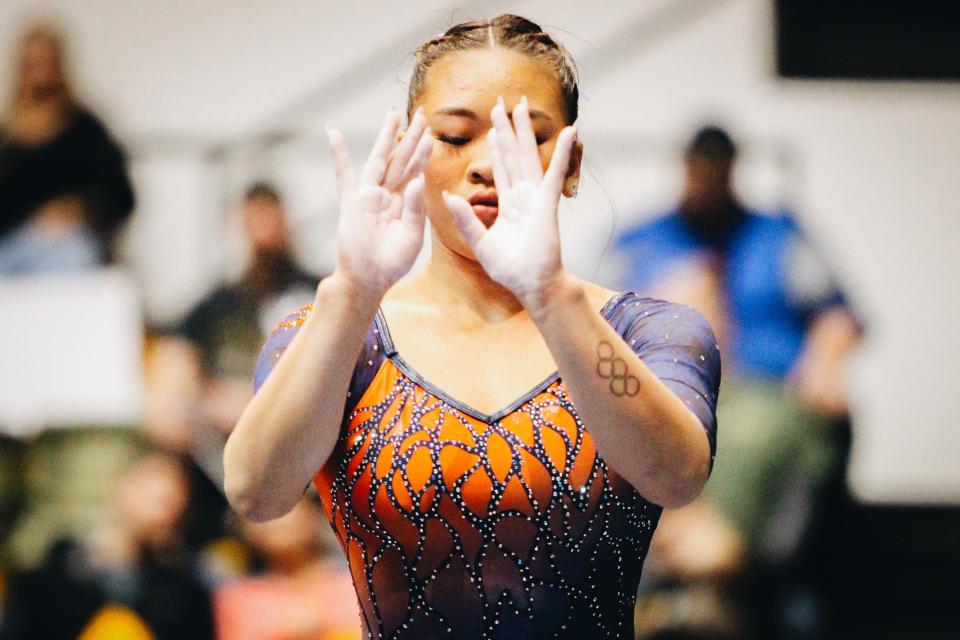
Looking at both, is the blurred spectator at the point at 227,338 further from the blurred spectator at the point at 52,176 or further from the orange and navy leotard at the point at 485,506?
the orange and navy leotard at the point at 485,506

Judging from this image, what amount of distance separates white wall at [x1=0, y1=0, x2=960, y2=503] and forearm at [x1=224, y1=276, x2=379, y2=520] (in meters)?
2.81

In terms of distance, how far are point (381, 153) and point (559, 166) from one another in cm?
18

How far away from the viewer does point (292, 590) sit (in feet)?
11.7

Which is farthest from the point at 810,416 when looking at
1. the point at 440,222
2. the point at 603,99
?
the point at 440,222

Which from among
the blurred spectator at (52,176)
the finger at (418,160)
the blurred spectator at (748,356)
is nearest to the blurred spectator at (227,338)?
the blurred spectator at (52,176)

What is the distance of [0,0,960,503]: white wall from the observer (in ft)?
13.3

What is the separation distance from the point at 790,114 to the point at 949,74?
0.63 metres

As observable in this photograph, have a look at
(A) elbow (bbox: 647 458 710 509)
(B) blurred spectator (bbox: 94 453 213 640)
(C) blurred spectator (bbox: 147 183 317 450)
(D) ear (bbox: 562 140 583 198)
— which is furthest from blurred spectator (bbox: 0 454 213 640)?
(A) elbow (bbox: 647 458 710 509)

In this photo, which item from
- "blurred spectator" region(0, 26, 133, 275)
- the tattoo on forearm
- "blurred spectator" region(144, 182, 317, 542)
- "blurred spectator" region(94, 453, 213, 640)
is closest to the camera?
the tattoo on forearm

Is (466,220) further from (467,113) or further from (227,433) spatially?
(227,433)

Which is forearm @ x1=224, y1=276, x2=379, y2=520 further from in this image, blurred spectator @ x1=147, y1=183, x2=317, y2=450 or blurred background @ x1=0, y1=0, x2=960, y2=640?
blurred spectator @ x1=147, y1=183, x2=317, y2=450

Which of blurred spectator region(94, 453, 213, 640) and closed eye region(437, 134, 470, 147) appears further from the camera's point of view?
blurred spectator region(94, 453, 213, 640)

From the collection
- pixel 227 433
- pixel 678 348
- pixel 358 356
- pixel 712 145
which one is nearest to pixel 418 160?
pixel 358 356

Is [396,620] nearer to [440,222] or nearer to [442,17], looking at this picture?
[440,222]
